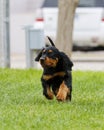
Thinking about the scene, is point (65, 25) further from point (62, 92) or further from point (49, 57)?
point (49, 57)

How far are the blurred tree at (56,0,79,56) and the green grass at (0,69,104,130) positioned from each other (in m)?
2.27

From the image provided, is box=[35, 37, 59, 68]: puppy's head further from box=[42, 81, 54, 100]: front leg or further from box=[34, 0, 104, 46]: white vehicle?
box=[34, 0, 104, 46]: white vehicle

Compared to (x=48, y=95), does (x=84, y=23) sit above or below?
below

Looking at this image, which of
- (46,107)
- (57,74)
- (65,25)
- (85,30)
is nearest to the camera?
(46,107)

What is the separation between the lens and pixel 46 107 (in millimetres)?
9133

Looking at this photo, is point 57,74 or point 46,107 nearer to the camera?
point 46,107

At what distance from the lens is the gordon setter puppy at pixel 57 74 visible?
930 cm

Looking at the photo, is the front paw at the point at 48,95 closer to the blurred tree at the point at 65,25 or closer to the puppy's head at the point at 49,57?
the puppy's head at the point at 49,57

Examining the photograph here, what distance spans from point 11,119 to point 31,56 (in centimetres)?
727

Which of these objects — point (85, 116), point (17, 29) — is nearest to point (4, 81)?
point (85, 116)

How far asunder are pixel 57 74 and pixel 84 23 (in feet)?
32.1

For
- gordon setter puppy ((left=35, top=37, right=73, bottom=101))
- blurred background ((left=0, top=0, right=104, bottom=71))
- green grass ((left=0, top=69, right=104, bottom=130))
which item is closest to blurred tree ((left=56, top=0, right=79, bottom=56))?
green grass ((left=0, top=69, right=104, bottom=130))

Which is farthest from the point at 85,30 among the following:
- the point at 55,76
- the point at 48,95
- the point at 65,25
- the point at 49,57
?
the point at 49,57

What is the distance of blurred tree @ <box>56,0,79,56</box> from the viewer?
49.1 feet
